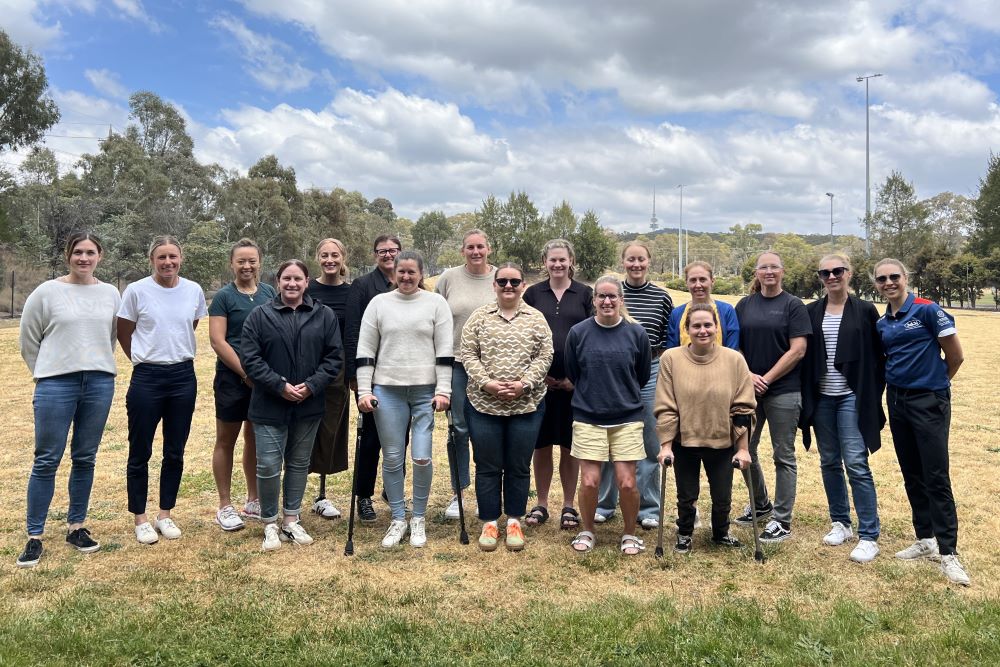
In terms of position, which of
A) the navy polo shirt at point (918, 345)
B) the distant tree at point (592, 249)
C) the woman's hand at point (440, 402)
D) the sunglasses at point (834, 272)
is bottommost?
the woman's hand at point (440, 402)

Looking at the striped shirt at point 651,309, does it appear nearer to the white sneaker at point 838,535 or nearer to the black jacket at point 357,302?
the white sneaker at point 838,535

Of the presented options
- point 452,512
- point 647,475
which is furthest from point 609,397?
point 452,512

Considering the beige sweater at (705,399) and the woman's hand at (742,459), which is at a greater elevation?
the beige sweater at (705,399)

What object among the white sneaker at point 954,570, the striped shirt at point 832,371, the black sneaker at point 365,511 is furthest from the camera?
the black sneaker at point 365,511

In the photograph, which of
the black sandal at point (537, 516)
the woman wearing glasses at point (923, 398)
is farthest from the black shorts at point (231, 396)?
the woman wearing glasses at point (923, 398)

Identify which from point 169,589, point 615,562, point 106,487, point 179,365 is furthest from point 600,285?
point 106,487

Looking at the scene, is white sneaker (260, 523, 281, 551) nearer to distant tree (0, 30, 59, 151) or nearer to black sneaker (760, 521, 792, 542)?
black sneaker (760, 521, 792, 542)

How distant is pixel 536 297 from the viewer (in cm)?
504

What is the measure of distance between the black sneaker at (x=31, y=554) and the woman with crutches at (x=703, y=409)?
161 inches

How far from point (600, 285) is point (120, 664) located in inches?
133

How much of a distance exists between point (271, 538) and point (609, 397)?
8.24ft

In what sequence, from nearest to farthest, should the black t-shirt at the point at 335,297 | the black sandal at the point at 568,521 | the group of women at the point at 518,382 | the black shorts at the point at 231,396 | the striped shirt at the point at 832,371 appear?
the group of women at the point at 518,382 < the striped shirt at the point at 832,371 < the black shorts at the point at 231,396 < the black sandal at the point at 568,521 < the black t-shirt at the point at 335,297

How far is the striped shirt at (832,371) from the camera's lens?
4.50 metres

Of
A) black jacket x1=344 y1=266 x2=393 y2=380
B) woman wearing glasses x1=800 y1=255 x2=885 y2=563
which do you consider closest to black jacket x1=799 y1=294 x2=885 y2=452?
woman wearing glasses x1=800 y1=255 x2=885 y2=563
